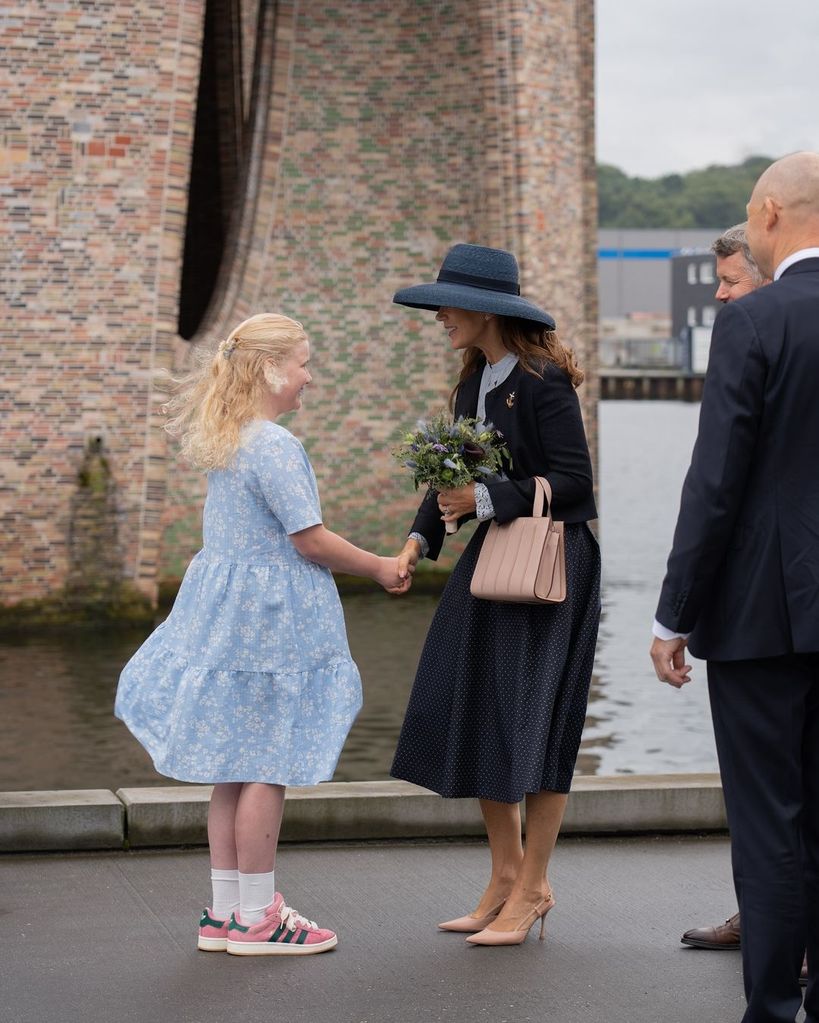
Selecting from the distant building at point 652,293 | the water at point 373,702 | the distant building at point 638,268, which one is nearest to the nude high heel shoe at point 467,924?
the water at point 373,702

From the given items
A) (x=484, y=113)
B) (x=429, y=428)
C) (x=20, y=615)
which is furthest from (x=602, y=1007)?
(x=484, y=113)

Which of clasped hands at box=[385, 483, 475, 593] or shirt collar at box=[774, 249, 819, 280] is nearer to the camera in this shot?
shirt collar at box=[774, 249, 819, 280]

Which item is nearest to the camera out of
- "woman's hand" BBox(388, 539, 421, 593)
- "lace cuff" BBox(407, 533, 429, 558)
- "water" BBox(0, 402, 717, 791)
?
"woman's hand" BBox(388, 539, 421, 593)

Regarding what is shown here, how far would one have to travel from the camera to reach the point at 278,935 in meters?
4.95

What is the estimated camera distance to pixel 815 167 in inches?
157

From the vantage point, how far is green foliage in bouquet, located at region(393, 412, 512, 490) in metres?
5.03

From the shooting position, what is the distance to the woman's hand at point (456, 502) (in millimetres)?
5062

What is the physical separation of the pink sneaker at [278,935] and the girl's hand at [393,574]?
939 mm

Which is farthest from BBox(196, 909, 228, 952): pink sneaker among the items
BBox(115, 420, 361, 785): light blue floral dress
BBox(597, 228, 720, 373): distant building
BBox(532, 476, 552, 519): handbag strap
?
BBox(597, 228, 720, 373): distant building

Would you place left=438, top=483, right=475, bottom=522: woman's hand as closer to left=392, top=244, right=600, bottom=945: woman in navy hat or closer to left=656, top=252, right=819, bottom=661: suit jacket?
→ left=392, top=244, right=600, bottom=945: woman in navy hat

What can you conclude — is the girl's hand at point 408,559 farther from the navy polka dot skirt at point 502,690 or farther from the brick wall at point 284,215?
the brick wall at point 284,215

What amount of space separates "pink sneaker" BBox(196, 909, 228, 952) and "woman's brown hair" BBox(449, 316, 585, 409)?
1701mm

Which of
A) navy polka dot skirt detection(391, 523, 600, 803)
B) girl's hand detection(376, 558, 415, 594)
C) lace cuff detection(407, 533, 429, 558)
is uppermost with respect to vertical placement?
lace cuff detection(407, 533, 429, 558)

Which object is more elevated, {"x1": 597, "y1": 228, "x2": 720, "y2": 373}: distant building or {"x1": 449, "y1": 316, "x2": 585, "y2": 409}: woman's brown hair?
{"x1": 597, "y1": 228, "x2": 720, "y2": 373}: distant building
